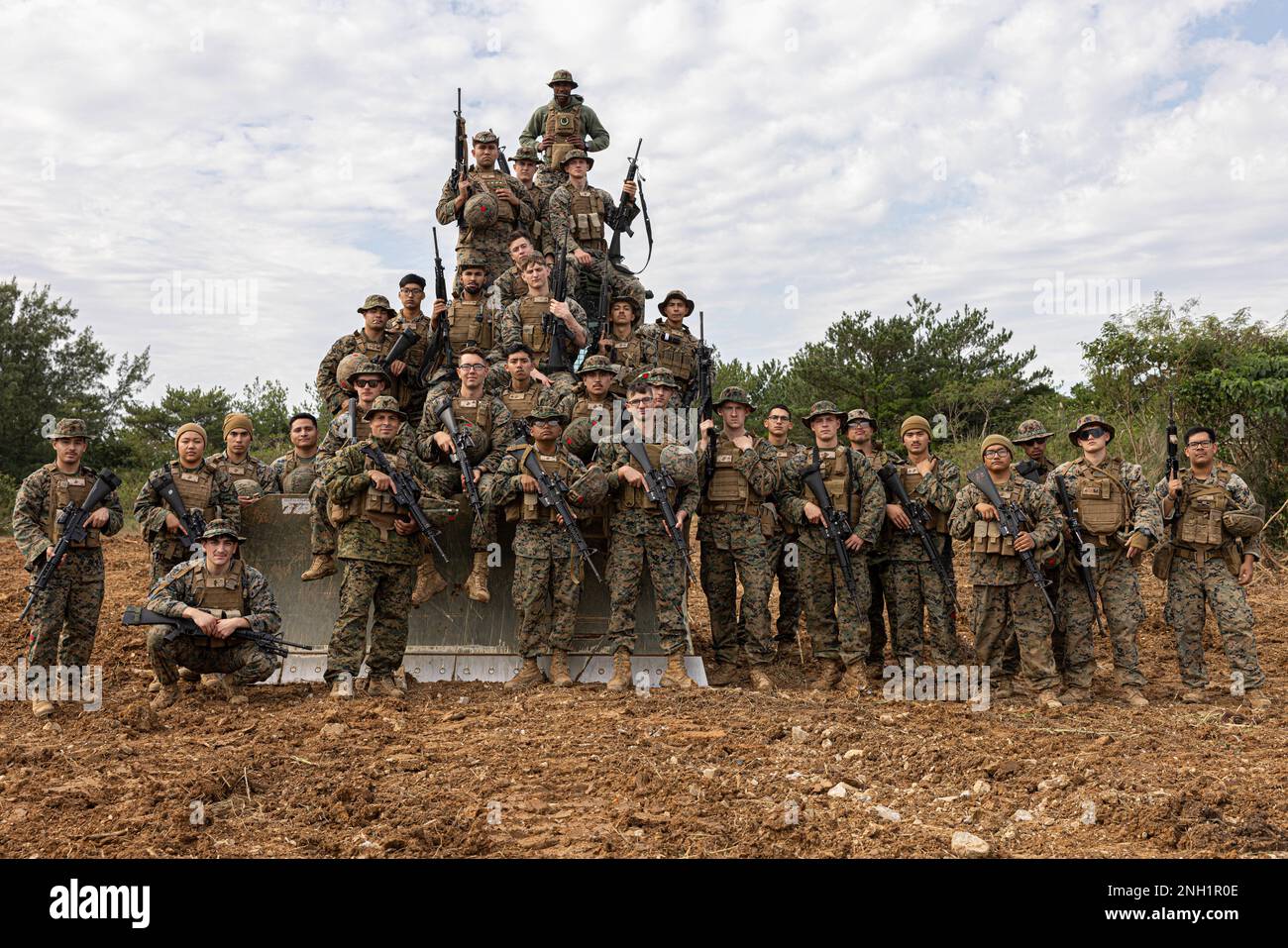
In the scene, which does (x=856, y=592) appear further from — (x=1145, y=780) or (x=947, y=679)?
(x=1145, y=780)

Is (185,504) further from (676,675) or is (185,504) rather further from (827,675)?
(827,675)

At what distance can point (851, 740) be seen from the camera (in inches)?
248

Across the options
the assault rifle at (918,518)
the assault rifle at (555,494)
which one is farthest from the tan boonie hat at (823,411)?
the assault rifle at (555,494)

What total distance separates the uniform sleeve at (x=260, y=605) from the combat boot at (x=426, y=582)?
1.09 metres

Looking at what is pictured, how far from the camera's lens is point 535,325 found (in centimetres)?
977

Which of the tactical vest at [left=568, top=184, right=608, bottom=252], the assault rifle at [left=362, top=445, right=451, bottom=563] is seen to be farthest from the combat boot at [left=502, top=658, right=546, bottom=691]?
the tactical vest at [left=568, top=184, right=608, bottom=252]

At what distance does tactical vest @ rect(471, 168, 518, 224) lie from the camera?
443 inches

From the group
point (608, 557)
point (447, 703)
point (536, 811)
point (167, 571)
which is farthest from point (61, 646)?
point (536, 811)

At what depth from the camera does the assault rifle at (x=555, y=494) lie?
25.4 feet

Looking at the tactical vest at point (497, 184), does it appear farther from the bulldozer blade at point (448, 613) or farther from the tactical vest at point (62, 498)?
the tactical vest at point (62, 498)

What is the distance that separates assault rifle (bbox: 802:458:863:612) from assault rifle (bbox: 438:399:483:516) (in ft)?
9.05

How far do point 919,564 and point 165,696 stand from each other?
6153 millimetres

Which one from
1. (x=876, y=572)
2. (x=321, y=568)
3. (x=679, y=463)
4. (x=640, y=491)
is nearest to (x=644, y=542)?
(x=640, y=491)

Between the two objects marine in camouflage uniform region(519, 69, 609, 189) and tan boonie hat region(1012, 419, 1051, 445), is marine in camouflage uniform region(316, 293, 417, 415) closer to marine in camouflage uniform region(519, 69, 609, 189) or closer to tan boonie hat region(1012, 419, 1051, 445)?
marine in camouflage uniform region(519, 69, 609, 189)
